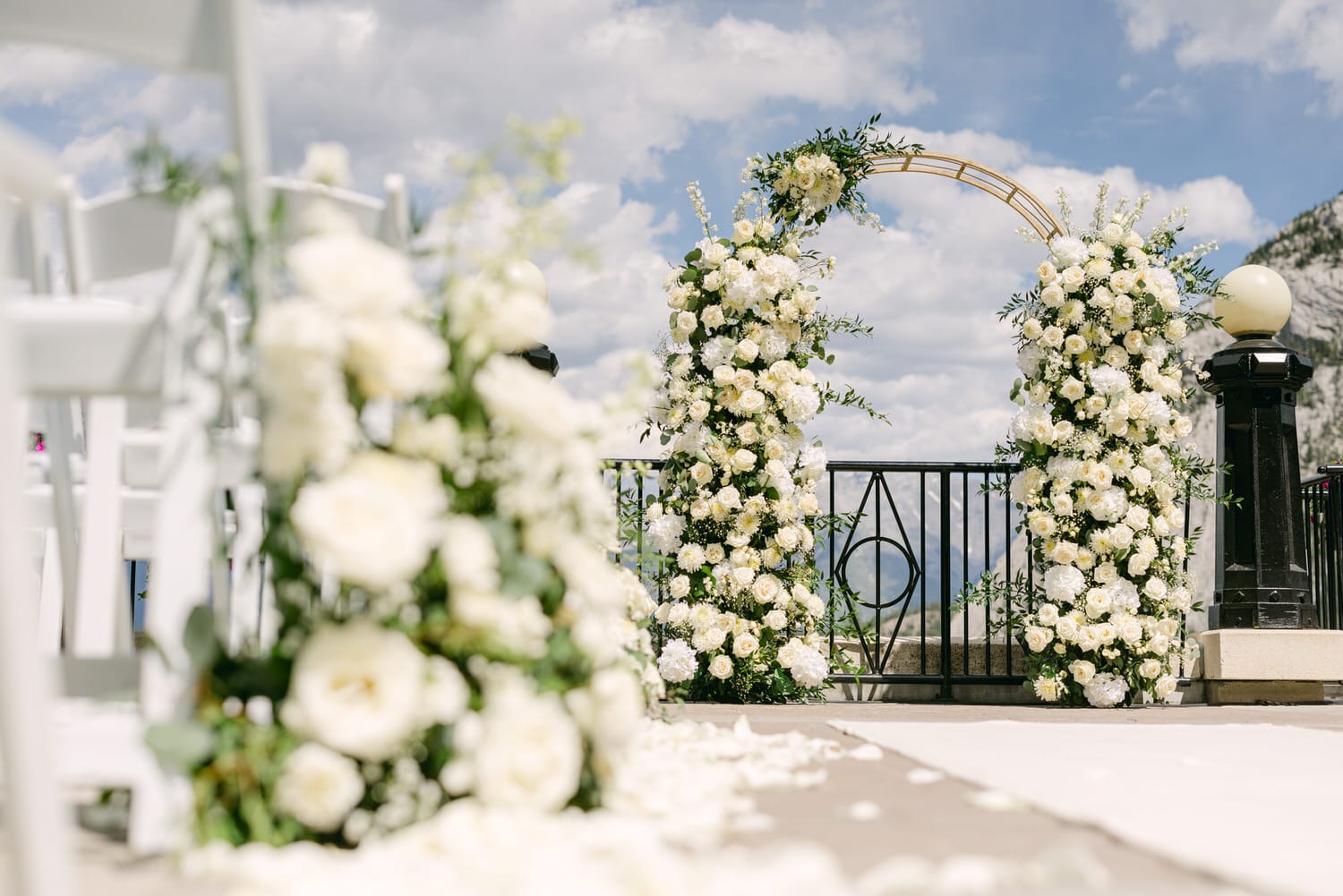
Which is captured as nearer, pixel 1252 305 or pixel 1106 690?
pixel 1106 690

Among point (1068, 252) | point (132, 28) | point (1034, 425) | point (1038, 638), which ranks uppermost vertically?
point (1068, 252)

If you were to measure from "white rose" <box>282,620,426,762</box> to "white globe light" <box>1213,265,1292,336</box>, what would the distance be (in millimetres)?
5988

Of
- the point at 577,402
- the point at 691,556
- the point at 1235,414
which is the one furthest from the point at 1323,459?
the point at 577,402

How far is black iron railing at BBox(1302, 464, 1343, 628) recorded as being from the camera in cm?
714

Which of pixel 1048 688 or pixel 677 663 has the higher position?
pixel 677 663

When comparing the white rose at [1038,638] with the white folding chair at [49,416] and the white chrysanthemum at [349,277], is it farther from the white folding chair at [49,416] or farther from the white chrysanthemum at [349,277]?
the white chrysanthemum at [349,277]

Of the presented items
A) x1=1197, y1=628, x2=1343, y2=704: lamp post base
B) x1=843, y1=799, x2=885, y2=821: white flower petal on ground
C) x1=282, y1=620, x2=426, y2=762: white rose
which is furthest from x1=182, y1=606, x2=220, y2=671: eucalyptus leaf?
x1=1197, y1=628, x2=1343, y2=704: lamp post base

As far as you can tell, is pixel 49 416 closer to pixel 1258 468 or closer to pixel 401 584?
pixel 401 584

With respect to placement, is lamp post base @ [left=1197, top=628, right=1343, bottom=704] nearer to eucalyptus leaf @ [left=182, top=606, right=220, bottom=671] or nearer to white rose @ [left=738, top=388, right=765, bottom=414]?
white rose @ [left=738, top=388, right=765, bottom=414]

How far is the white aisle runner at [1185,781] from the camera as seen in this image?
5.12ft

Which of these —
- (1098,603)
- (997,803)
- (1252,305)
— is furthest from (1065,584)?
(997,803)

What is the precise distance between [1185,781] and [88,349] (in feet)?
7.34

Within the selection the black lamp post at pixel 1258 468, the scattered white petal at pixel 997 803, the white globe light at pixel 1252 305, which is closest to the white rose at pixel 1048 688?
the black lamp post at pixel 1258 468

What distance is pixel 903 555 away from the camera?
235 inches
